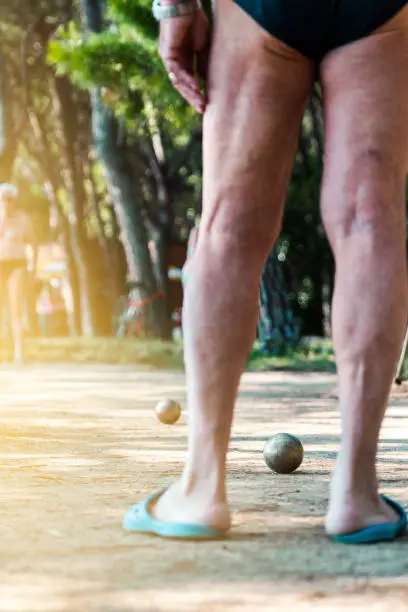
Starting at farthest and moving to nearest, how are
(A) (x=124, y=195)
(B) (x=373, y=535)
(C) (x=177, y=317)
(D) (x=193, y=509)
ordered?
(C) (x=177, y=317) → (A) (x=124, y=195) → (D) (x=193, y=509) → (B) (x=373, y=535)

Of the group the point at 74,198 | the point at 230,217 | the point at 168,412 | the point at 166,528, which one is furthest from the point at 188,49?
the point at 74,198

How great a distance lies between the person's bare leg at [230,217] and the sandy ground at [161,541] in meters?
0.27

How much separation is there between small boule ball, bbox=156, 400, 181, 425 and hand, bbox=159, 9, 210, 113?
11.3 ft

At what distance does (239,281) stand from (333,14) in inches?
29.4

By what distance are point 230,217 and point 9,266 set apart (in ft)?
35.3

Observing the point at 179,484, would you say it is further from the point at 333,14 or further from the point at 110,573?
the point at 333,14

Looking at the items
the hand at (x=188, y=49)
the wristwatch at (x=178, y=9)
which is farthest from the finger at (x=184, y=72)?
the wristwatch at (x=178, y=9)

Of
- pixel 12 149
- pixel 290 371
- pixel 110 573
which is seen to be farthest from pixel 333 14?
pixel 12 149

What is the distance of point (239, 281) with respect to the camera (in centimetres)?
294

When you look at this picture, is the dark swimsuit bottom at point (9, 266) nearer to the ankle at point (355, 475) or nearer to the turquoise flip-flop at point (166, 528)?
the turquoise flip-flop at point (166, 528)

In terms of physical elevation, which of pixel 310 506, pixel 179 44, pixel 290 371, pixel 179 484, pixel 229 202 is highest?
pixel 179 44

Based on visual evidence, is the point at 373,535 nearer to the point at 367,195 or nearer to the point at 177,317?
the point at 367,195

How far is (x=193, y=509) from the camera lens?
9.27ft

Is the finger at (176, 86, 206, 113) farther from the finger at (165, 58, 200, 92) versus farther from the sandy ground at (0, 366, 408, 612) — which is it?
the sandy ground at (0, 366, 408, 612)
